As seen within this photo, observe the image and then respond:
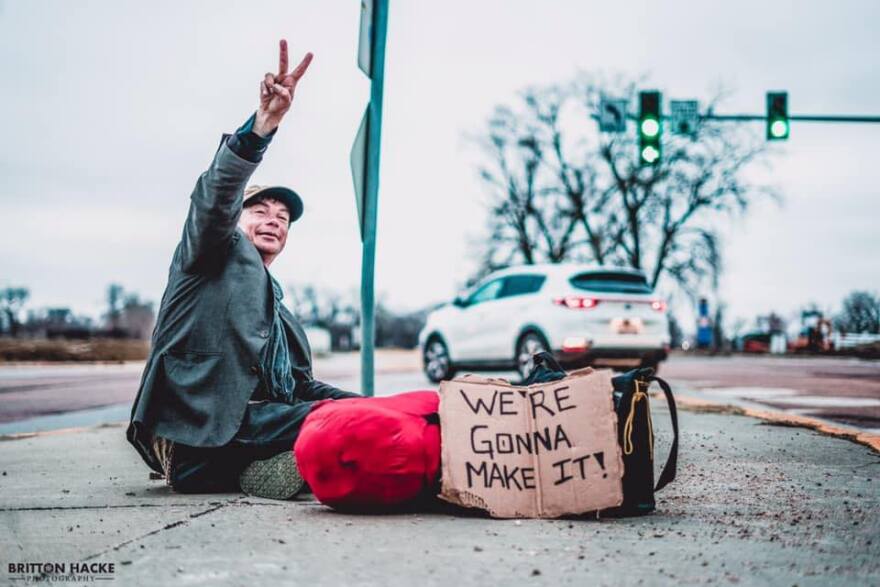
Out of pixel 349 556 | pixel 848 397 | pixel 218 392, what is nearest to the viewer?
pixel 349 556

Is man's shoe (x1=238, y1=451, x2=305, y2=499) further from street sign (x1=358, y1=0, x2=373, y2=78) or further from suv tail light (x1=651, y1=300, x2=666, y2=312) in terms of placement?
suv tail light (x1=651, y1=300, x2=666, y2=312)

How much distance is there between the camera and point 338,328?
9619 cm

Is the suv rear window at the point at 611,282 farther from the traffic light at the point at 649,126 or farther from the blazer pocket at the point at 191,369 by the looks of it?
the blazer pocket at the point at 191,369

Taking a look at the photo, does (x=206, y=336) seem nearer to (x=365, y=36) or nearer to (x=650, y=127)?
(x=365, y=36)

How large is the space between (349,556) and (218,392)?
1297mm

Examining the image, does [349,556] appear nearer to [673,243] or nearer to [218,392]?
[218,392]

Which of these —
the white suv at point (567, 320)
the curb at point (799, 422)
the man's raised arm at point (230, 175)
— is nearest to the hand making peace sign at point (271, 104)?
the man's raised arm at point (230, 175)

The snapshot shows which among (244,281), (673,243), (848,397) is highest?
(673,243)

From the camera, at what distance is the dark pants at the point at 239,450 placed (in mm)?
3414

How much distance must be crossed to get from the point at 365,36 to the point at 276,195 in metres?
1.30

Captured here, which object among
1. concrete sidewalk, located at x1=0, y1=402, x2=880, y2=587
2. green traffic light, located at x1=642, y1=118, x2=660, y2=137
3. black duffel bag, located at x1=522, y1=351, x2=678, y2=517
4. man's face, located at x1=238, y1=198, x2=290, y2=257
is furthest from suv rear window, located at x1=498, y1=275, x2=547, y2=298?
black duffel bag, located at x1=522, y1=351, x2=678, y2=517

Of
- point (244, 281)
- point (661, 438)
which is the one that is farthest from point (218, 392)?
point (661, 438)

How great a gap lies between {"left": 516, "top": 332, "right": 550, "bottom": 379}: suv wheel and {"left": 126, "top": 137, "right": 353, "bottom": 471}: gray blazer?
8.63 meters

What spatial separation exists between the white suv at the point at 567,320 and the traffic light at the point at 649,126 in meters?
2.56
